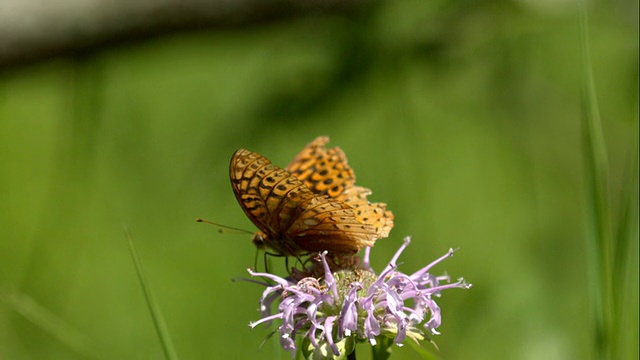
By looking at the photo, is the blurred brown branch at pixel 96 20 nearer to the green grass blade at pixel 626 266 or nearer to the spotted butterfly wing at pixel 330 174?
the spotted butterfly wing at pixel 330 174

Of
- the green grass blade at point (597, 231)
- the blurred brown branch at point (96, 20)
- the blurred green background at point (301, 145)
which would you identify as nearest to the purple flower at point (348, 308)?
the green grass blade at point (597, 231)

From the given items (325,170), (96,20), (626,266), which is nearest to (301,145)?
(96,20)

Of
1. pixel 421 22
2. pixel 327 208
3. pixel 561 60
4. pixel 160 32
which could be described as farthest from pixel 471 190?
pixel 327 208

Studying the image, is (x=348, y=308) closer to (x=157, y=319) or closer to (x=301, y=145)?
(x=157, y=319)

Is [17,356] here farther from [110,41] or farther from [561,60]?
[561,60]

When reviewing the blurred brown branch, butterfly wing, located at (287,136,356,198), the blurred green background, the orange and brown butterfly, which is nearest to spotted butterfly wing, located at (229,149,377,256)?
the orange and brown butterfly

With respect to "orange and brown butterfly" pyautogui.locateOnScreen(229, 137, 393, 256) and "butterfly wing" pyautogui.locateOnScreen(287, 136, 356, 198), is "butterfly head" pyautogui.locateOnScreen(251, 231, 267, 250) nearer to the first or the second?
"orange and brown butterfly" pyautogui.locateOnScreen(229, 137, 393, 256)
